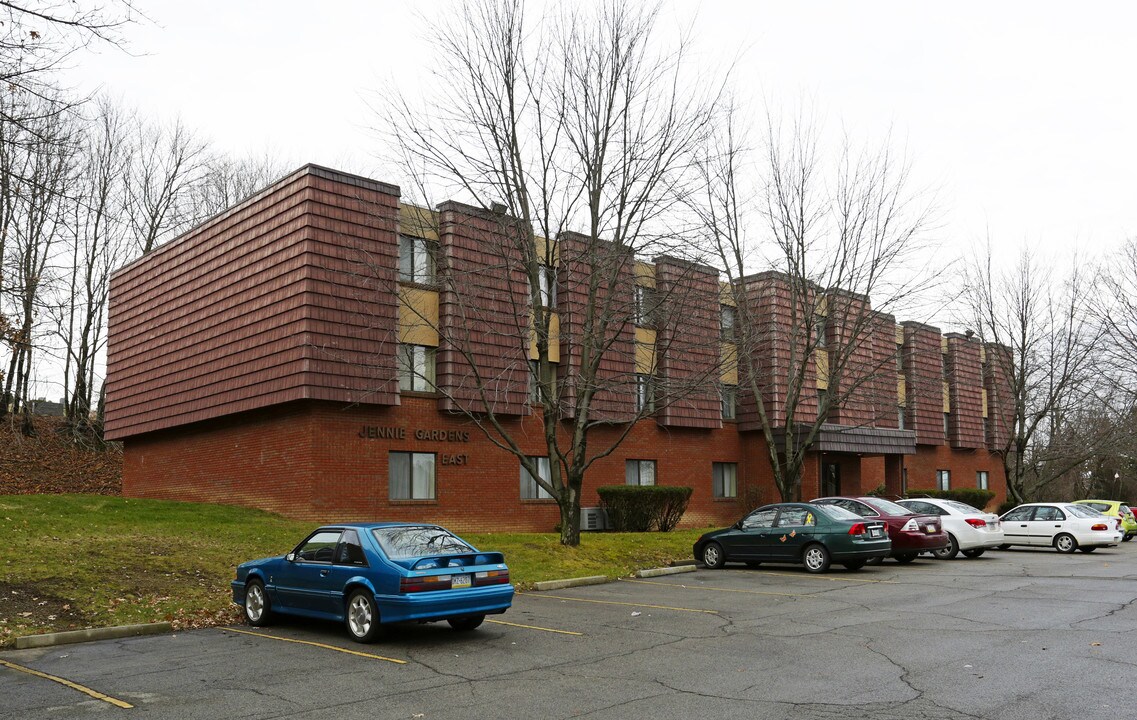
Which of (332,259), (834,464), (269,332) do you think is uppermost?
(332,259)

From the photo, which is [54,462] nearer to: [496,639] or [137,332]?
[137,332]

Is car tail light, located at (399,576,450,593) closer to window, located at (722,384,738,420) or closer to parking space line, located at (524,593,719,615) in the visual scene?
parking space line, located at (524,593,719,615)

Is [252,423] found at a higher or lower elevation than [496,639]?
higher

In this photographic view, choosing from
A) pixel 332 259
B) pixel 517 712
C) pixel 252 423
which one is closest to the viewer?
pixel 517 712

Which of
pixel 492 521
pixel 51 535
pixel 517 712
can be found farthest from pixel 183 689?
pixel 492 521

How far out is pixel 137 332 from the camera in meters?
30.5

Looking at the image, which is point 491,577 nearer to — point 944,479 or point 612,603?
point 612,603

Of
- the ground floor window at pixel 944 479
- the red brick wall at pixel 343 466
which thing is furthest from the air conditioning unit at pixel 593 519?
the ground floor window at pixel 944 479

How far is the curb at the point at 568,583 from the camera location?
17092mm

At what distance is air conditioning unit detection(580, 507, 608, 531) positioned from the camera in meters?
27.9

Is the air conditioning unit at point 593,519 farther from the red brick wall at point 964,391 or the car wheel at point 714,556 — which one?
the red brick wall at point 964,391

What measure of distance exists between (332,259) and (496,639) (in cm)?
1422

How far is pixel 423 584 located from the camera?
10.8 metres

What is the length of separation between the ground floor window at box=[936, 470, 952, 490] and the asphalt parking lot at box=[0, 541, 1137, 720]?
32.2 m
